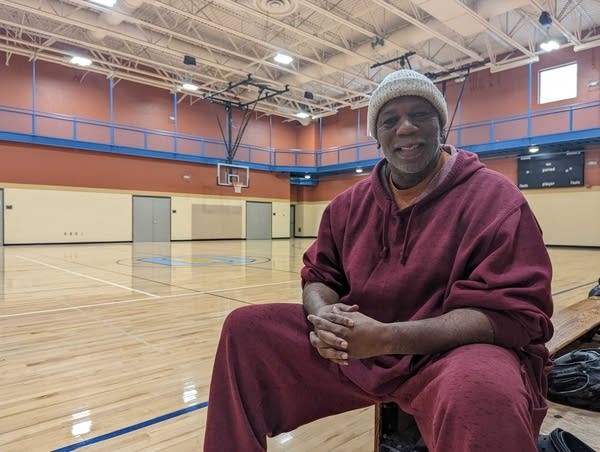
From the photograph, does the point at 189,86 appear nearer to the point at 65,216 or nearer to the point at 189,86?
the point at 189,86

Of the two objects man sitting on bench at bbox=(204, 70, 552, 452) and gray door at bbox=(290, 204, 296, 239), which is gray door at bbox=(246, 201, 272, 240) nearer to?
gray door at bbox=(290, 204, 296, 239)

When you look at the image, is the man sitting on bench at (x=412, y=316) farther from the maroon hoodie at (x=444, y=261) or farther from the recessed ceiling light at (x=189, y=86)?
the recessed ceiling light at (x=189, y=86)

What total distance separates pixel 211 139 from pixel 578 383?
18075mm

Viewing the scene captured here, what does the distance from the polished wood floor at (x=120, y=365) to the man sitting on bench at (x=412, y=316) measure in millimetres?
508

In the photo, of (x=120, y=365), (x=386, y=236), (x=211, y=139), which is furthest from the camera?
(x=211, y=139)

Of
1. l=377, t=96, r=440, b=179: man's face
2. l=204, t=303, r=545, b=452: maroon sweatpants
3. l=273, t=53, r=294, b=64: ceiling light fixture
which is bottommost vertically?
l=204, t=303, r=545, b=452: maroon sweatpants

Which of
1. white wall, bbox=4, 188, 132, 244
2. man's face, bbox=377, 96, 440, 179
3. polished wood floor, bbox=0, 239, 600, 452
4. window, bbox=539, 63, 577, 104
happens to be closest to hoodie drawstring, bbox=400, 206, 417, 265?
man's face, bbox=377, 96, 440, 179

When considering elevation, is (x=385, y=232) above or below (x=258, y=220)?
below

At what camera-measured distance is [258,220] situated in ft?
64.5

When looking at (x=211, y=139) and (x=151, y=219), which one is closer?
(x=151, y=219)

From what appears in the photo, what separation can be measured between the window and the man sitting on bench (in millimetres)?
15279

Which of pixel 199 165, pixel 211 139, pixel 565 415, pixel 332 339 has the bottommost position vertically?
pixel 565 415

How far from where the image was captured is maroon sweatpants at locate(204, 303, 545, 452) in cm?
78

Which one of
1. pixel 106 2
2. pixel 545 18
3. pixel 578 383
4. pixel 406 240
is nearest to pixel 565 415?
pixel 578 383
